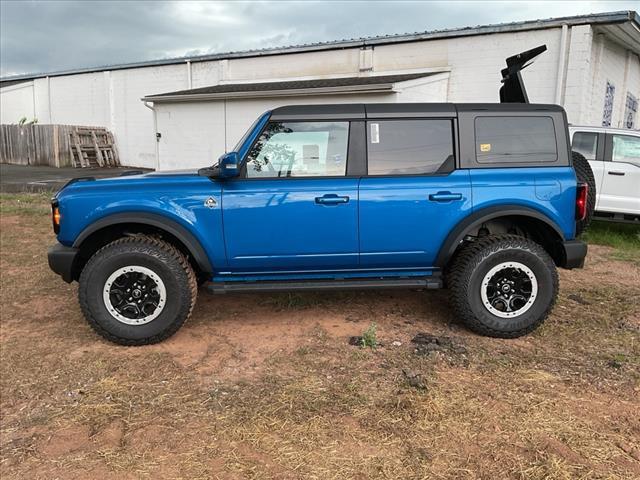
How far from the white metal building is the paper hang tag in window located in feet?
27.4

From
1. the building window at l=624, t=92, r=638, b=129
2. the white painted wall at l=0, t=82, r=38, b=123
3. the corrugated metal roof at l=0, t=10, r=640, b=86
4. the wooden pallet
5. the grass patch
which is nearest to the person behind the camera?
the grass patch

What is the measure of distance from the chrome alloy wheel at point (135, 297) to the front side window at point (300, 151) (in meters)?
1.14

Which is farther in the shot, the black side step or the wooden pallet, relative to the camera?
the wooden pallet

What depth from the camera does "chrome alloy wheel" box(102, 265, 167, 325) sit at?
4145mm

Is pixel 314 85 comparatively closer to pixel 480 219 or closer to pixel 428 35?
pixel 428 35

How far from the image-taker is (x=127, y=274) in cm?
414

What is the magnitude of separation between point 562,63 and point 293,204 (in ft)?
33.8

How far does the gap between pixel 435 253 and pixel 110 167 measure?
21.8m


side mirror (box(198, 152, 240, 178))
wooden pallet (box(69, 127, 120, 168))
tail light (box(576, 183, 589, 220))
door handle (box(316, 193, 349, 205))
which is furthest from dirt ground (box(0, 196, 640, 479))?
wooden pallet (box(69, 127, 120, 168))

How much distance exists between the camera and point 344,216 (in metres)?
4.16

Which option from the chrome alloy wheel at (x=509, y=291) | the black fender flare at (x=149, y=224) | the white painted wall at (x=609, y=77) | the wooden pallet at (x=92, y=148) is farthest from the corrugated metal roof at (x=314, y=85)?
the black fender flare at (x=149, y=224)

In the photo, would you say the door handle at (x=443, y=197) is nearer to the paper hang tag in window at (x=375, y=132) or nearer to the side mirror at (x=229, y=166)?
the paper hang tag in window at (x=375, y=132)

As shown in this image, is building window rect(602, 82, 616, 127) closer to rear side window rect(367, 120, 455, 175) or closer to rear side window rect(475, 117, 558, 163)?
rear side window rect(475, 117, 558, 163)

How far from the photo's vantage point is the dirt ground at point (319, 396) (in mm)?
2744
